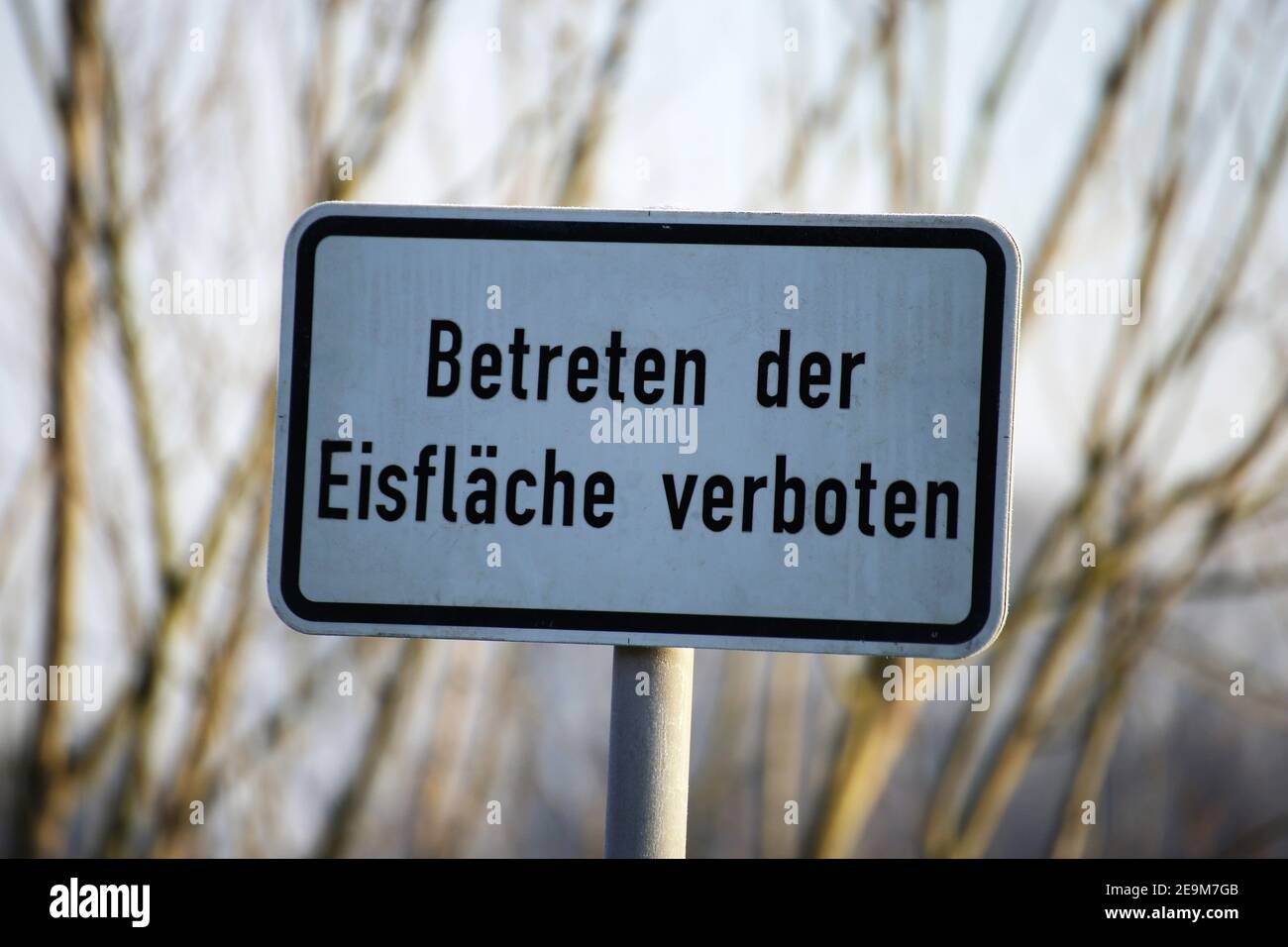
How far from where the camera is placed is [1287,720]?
472 cm

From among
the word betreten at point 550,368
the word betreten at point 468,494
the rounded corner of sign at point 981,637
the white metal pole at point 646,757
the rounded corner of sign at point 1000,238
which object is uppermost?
the rounded corner of sign at point 1000,238

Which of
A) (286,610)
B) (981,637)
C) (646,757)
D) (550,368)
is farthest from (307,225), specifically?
(981,637)

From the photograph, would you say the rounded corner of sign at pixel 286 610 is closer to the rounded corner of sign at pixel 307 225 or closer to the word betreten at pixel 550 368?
the word betreten at pixel 550 368

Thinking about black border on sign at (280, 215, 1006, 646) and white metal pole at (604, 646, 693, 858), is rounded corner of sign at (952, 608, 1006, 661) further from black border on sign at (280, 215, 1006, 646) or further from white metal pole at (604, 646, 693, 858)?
white metal pole at (604, 646, 693, 858)

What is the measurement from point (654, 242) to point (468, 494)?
0.36 m

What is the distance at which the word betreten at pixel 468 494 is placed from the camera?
141 cm

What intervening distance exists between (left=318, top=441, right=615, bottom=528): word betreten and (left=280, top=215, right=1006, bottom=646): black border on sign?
0.04 meters

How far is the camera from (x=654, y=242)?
144cm

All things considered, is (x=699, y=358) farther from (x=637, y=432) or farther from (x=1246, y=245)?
(x=1246, y=245)

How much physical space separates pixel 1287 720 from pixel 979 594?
400 cm

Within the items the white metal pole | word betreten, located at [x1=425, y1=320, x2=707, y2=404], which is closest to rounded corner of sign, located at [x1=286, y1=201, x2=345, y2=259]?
word betreten, located at [x1=425, y1=320, x2=707, y2=404]

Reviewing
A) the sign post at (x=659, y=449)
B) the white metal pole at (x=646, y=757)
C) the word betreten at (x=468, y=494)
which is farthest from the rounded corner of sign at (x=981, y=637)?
the word betreten at (x=468, y=494)

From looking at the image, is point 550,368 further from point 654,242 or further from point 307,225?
point 307,225

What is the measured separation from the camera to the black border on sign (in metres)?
1.39
